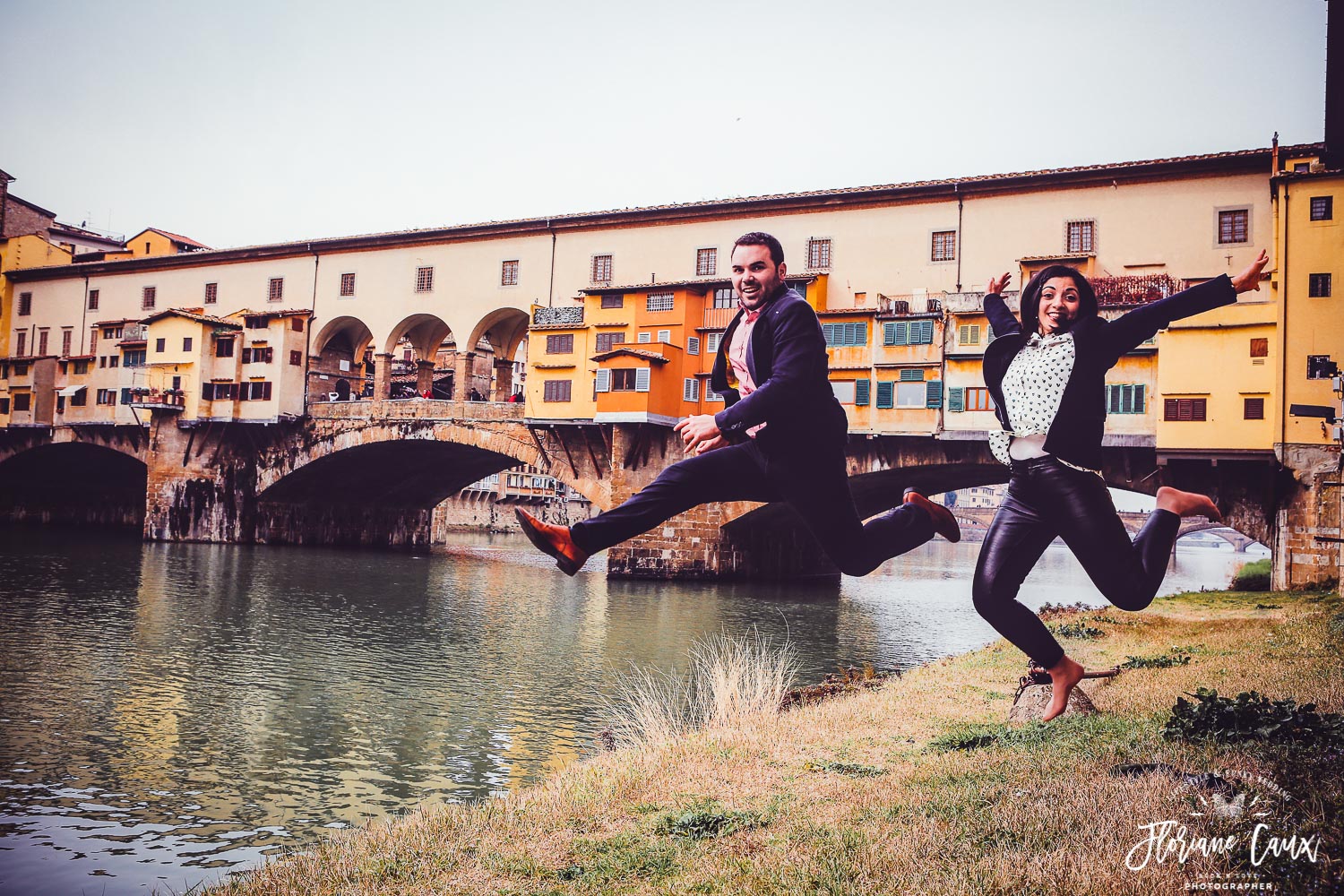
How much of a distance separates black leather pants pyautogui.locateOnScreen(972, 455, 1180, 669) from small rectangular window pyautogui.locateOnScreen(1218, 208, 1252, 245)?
953 inches

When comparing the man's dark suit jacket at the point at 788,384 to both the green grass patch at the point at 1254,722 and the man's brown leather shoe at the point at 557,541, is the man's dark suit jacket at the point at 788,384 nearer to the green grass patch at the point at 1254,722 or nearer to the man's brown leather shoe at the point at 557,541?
the man's brown leather shoe at the point at 557,541

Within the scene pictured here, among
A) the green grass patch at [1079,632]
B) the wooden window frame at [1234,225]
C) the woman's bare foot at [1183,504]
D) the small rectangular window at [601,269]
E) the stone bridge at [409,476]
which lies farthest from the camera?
the small rectangular window at [601,269]

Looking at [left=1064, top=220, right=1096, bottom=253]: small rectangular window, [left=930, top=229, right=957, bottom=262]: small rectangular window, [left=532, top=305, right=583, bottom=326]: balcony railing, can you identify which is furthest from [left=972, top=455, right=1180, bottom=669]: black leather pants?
[left=532, top=305, right=583, bottom=326]: balcony railing

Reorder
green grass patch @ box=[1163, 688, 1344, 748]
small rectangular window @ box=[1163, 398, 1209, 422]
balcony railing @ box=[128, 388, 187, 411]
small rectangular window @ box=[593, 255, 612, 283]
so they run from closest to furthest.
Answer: green grass patch @ box=[1163, 688, 1344, 748] → small rectangular window @ box=[1163, 398, 1209, 422] → small rectangular window @ box=[593, 255, 612, 283] → balcony railing @ box=[128, 388, 187, 411]

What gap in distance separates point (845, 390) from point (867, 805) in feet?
71.2

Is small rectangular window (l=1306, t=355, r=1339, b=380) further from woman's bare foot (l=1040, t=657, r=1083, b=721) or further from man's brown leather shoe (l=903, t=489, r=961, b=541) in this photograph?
man's brown leather shoe (l=903, t=489, r=961, b=541)

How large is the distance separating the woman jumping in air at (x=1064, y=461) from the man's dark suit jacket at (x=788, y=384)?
114 centimetres

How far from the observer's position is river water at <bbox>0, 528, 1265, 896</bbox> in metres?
11.3

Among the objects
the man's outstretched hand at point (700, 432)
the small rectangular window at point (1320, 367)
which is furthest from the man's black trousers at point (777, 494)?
the small rectangular window at point (1320, 367)

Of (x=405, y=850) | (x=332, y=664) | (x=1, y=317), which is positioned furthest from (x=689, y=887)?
(x=1, y=317)

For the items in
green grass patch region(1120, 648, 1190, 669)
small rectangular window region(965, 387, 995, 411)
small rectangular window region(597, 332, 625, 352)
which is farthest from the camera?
small rectangular window region(597, 332, 625, 352)

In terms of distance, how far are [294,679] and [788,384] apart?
15056 millimetres

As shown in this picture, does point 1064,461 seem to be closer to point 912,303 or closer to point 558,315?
point 912,303

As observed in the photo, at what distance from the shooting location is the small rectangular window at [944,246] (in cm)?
3278
